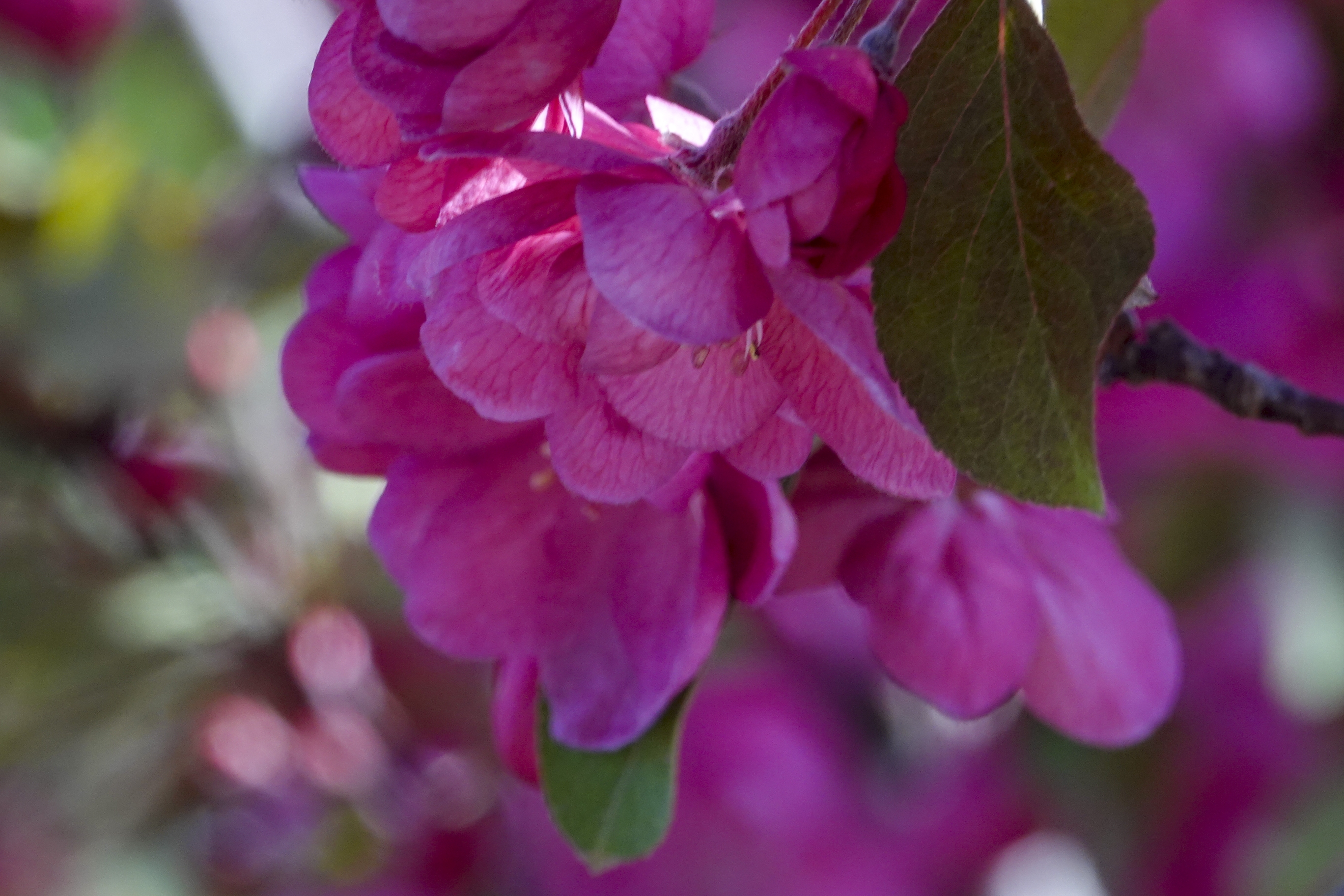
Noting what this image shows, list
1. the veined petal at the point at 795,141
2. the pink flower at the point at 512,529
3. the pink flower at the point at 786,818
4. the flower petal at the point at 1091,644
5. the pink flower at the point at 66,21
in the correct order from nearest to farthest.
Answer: the veined petal at the point at 795,141, the pink flower at the point at 512,529, the flower petal at the point at 1091,644, the pink flower at the point at 786,818, the pink flower at the point at 66,21

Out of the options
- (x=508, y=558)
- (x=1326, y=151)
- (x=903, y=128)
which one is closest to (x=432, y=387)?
(x=508, y=558)

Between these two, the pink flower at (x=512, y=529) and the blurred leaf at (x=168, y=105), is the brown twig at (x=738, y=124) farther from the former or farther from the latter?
the blurred leaf at (x=168, y=105)

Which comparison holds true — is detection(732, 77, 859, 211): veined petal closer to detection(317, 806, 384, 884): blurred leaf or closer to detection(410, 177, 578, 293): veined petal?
detection(410, 177, 578, 293): veined petal

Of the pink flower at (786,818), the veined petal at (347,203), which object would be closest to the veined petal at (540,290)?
→ the veined petal at (347,203)

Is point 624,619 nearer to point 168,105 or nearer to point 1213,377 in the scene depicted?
point 1213,377

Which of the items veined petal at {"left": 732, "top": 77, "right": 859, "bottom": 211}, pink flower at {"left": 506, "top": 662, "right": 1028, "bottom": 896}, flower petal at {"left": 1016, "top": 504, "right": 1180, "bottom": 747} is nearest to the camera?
veined petal at {"left": 732, "top": 77, "right": 859, "bottom": 211}

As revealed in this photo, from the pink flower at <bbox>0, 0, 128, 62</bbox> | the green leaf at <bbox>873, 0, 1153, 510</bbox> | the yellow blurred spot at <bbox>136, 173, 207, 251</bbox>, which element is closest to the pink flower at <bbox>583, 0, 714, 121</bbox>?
the green leaf at <bbox>873, 0, 1153, 510</bbox>

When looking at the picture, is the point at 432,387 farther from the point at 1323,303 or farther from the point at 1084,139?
the point at 1323,303

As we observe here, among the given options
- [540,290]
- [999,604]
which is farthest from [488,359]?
[999,604]
